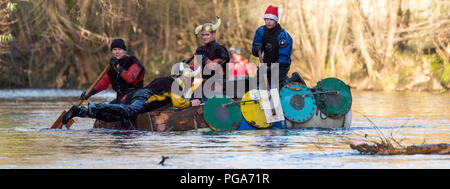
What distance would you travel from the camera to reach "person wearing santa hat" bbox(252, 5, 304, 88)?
14211 mm

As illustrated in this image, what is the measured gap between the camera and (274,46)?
1430 cm

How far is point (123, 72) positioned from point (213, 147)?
324 centimetres

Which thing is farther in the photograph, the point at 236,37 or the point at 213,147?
the point at 236,37

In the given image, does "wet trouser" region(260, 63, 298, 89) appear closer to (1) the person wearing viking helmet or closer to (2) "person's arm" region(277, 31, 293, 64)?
(2) "person's arm" region(277, 31, 293, 64)

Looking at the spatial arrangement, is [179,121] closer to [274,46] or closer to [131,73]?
[131,73]

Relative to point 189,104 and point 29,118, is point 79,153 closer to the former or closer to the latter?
point 189,104

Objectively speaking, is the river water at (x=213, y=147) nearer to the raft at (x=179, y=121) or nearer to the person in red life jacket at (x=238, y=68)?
the raft at (x=179, y=121)

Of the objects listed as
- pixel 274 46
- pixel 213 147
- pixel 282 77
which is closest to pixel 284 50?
pixel 274 46

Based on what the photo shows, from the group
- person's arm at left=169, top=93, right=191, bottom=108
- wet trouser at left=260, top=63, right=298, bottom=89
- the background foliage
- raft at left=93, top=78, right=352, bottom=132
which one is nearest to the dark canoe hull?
raft at left=93, top=78, right=352, bottom=132

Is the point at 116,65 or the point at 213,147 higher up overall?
the point at 116,65

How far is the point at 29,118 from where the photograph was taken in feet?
58.6

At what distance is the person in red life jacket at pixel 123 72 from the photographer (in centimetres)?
1424

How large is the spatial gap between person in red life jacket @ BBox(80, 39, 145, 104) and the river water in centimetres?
76

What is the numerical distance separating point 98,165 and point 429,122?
789 centimetres
